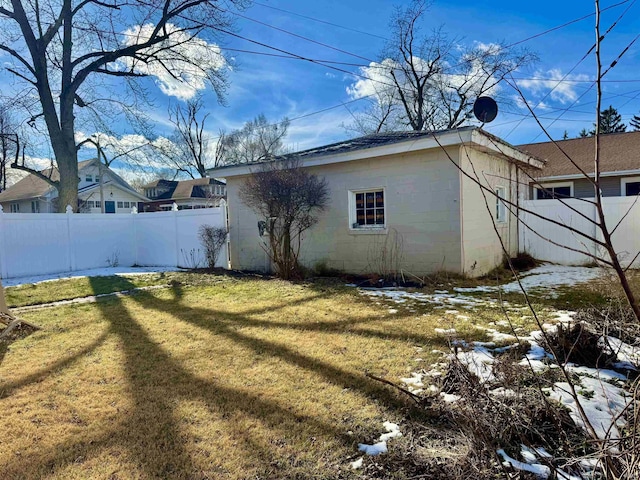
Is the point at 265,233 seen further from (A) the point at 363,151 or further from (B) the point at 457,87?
(B) the point at 457,87

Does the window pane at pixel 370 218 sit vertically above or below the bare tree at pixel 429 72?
below

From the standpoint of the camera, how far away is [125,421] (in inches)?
106

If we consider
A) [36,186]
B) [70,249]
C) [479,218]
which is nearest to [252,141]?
[36,186]

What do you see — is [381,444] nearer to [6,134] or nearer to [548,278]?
[548,278]

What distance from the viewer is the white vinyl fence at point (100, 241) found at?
31.1ft

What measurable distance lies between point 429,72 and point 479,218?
1834cm

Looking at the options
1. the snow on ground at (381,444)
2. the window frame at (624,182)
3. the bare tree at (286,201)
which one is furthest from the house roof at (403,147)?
the window frame at (624,182)

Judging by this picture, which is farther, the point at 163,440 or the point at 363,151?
the point at 363,151

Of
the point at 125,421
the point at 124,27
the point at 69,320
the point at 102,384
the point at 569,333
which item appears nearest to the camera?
Result: the point at 125,421

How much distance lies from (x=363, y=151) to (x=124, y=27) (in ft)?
37.0

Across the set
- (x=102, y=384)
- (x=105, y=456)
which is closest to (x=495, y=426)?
(x=105, y=456)

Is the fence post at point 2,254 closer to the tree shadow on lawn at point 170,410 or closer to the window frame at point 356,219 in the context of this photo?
the tree shadow on lawn at point 170,410

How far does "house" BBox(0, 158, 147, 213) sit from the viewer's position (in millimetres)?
26803

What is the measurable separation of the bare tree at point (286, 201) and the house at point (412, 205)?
47 cm
